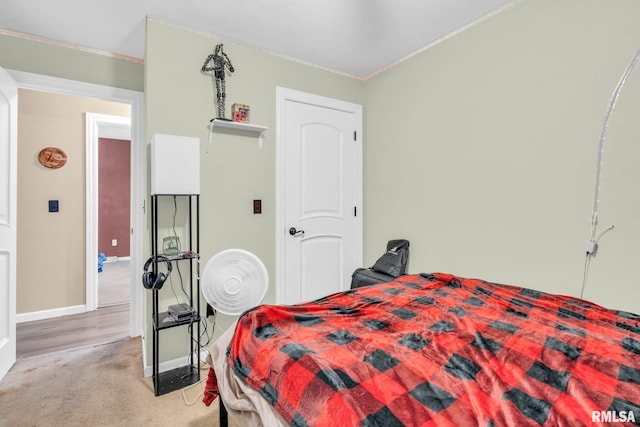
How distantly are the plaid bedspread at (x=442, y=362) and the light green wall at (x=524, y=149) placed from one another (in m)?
0.48

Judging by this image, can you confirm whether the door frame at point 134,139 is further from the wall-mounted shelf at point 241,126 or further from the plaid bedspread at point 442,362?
the plaid bedspread at point 442,362

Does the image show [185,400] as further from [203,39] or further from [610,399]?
[203,39]

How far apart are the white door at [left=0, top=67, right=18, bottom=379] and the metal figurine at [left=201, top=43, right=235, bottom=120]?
1312 mm

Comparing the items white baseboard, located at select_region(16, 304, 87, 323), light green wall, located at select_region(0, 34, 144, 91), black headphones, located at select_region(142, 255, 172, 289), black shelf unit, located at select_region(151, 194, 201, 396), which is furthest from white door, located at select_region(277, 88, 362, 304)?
white baseboard, located at select_region(16, 304, 87, 323)

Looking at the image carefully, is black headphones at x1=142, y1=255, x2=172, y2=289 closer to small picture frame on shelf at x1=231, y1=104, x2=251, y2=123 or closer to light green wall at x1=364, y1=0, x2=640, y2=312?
small picture frame on shelf at x1=231, y1=104, x2=251, y2=123

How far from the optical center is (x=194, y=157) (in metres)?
2.16

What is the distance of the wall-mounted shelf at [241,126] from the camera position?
2464 millimetres

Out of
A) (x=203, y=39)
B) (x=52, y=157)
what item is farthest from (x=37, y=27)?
(x=52, y=157)

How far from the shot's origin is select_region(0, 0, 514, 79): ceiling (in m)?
2.16

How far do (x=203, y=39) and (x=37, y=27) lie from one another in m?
1.15

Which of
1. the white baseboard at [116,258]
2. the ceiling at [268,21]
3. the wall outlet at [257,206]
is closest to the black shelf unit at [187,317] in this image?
the wall outlet at [257,206]

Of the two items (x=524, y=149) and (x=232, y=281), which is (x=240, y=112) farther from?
(x=524, y=149)

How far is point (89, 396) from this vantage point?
204 cm

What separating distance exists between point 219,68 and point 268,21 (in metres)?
0.48
